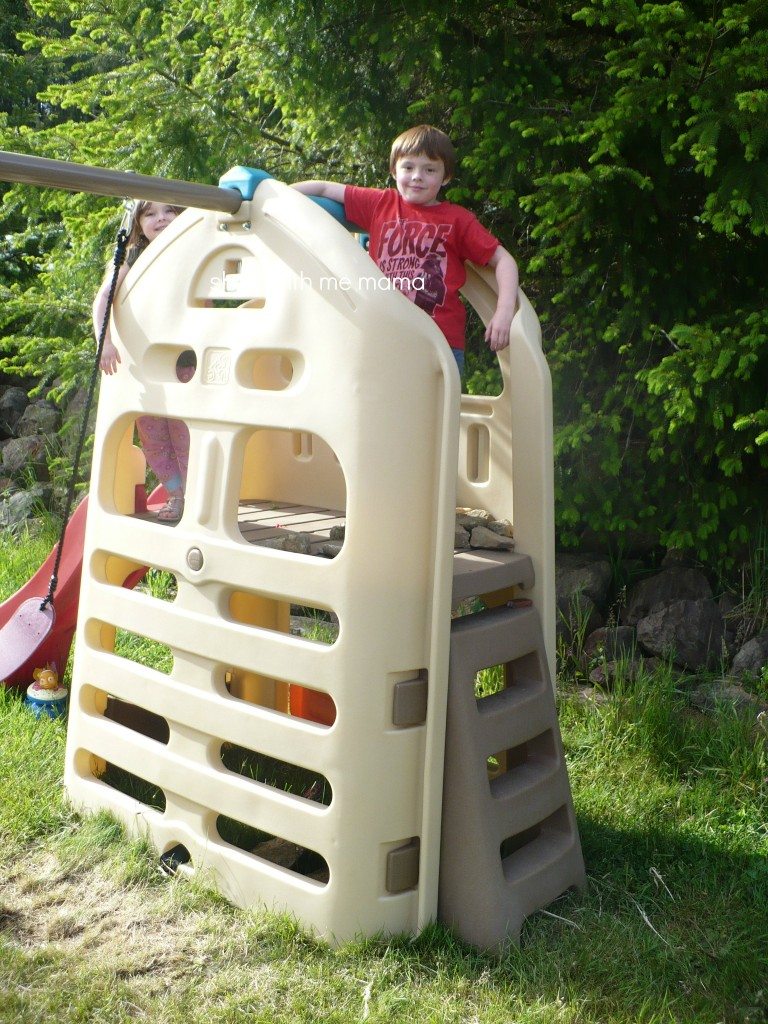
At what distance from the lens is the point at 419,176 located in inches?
106

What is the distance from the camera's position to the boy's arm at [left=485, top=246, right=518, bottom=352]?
98.0 inches

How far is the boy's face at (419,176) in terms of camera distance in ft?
8.81

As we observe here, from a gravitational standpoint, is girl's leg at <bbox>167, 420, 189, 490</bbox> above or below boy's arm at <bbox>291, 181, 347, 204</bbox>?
below

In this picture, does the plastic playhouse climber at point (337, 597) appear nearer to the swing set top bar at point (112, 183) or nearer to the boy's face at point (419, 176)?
the swing set top bar at point (112, 183)

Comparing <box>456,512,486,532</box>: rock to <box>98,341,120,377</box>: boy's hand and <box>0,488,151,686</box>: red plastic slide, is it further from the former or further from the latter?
<box>0,488,151,686</box>: red plastic slide

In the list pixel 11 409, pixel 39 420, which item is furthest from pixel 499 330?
pixel 11 409

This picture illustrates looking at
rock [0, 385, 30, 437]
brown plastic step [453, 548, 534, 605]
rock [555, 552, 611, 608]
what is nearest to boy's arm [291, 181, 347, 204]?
brown plastic step [453, 548, 534, 605]

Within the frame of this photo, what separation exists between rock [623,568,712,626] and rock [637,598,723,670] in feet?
0.23

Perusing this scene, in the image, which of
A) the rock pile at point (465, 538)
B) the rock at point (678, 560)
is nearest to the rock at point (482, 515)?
the rock pile at point (465, 538)

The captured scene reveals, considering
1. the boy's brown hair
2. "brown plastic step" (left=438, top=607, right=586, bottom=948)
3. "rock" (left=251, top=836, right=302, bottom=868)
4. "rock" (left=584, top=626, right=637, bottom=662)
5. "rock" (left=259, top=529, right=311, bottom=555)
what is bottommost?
"rock" (left=251, top=836, right=302, bottom=868)

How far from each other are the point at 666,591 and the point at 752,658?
451 mm

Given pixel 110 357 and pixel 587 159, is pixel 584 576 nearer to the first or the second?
pixel 587 159

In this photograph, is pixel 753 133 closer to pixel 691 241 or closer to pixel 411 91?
pixel 691 241

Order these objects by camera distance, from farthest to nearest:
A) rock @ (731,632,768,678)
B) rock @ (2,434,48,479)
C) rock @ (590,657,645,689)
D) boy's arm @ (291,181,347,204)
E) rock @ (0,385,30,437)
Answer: rock @ (0,385,30,437) < rock @ (2,434,48,479) < rock @ (731,632,768,678) < rock @ (590,657,645,689) < boy's arm @ (291,181,347,204)
